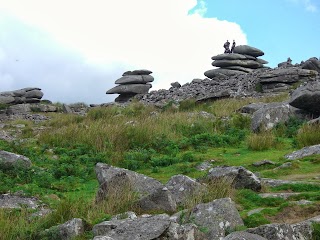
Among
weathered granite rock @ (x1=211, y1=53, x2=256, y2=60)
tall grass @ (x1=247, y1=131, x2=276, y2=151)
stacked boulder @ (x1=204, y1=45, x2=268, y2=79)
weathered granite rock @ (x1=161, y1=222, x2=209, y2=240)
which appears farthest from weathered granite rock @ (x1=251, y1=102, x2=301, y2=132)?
weathered granite rock @ (x1=211, y1=53, x2=256, y2=60)

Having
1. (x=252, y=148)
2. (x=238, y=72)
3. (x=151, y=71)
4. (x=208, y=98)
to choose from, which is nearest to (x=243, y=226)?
(x=252, y=148)

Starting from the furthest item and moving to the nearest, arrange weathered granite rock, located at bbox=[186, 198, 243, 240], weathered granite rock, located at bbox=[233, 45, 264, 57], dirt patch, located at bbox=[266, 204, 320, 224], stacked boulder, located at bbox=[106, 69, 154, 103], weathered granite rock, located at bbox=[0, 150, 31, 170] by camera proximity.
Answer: weathered granite rock, located at bbox=[233, 45, 264, 57] → stacked boulder, located at bbox=[106, 69, 154, 103] → weathered granite rock, located at bbox=[0, 150, 31, 170] → dirt patch, located at bbox=[266, 204, 320, 224] → weathered granite rock, located at bbox=[186, 198, 243, 240]

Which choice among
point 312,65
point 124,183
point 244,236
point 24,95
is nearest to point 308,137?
point 124,183

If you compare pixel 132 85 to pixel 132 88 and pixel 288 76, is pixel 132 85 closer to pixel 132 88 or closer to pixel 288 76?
pixel 132 88

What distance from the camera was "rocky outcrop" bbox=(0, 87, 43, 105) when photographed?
47.7 meters

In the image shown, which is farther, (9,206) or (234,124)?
(234,124)

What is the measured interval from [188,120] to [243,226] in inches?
530

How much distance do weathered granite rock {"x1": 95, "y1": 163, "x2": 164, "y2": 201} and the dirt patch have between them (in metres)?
2.20

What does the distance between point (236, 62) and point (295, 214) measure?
40341 mm

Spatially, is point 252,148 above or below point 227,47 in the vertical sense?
below

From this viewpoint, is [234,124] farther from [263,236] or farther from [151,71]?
[151,71]

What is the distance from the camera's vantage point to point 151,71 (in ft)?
165

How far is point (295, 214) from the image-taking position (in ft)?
24.7

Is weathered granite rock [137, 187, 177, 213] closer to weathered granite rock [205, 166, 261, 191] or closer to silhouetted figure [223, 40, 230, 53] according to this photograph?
weathered granite rock [205, 166, 261, 191]
